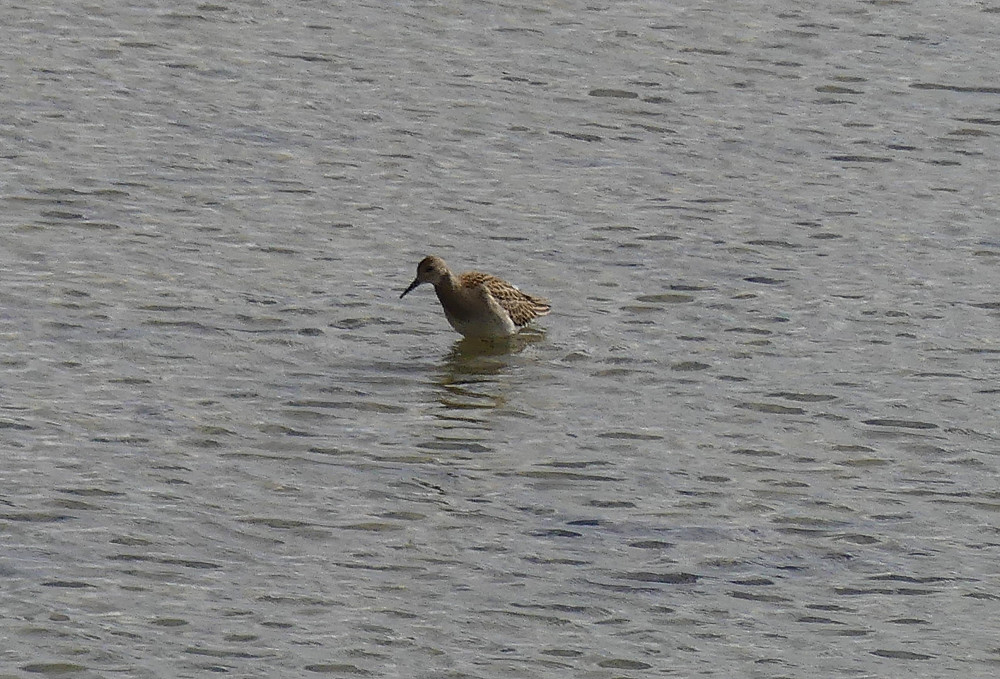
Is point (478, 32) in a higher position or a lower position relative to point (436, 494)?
higher

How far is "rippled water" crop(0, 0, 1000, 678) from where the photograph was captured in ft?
35.0

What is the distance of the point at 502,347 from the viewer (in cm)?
1575

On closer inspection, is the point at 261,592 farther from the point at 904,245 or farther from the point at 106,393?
the point at 904,245

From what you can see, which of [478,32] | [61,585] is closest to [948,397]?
[61,585]

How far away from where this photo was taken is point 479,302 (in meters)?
15.4

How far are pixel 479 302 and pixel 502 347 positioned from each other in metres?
0.48

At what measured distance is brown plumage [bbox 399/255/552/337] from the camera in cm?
1541

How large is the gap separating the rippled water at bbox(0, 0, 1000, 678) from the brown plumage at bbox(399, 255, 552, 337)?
0.72 ft

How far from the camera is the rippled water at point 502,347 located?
420 inches

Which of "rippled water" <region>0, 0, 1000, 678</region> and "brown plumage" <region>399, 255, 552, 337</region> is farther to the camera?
"brown plumage" <region>399, 255, 552, 337</region>

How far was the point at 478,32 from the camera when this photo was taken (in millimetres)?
22406

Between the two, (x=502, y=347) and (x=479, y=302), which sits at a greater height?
(x=479, y=302)

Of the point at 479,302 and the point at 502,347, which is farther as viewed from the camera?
the point at 502,347

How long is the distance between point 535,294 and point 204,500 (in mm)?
4819
